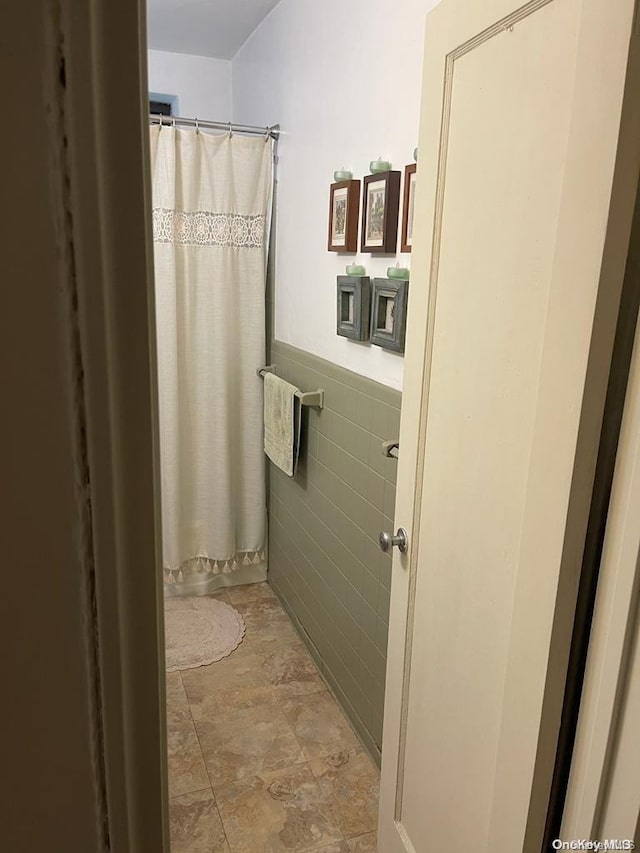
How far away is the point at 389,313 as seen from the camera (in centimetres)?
175

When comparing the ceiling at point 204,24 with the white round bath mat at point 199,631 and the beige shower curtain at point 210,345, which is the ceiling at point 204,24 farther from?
the white round bath mat at point 199,631

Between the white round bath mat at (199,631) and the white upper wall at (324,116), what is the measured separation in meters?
1.24

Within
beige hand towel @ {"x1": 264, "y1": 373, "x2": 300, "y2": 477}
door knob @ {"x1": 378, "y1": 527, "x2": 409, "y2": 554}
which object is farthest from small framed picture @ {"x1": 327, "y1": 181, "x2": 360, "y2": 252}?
door knob @ {"x1": 378, "y1": 527, "x2": 409, "y2": 554}

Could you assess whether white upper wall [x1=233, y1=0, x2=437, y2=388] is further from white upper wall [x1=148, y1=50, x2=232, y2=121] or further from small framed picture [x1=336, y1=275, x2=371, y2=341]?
white upper wall [x1=148, y1=50, x2=232, y2=121]

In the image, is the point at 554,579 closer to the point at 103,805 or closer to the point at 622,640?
the point at 622,640

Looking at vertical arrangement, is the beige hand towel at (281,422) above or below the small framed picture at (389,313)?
below

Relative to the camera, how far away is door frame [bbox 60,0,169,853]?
1.07 ft

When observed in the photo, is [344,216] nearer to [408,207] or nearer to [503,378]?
[408,207]

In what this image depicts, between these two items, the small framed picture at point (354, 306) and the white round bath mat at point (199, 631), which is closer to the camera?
the small framed picture at point (354, 306)

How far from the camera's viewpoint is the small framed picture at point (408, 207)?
159cm

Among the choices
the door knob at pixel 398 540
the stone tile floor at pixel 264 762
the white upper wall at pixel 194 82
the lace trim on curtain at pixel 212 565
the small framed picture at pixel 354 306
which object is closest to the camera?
the door knob at pixel 398 540

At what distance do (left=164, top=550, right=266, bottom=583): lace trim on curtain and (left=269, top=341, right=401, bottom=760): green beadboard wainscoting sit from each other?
0.30 meters

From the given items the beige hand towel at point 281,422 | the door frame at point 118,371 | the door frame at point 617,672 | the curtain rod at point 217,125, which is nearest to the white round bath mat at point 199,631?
the beige hand towel at point 281,422

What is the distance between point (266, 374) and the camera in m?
2.72
